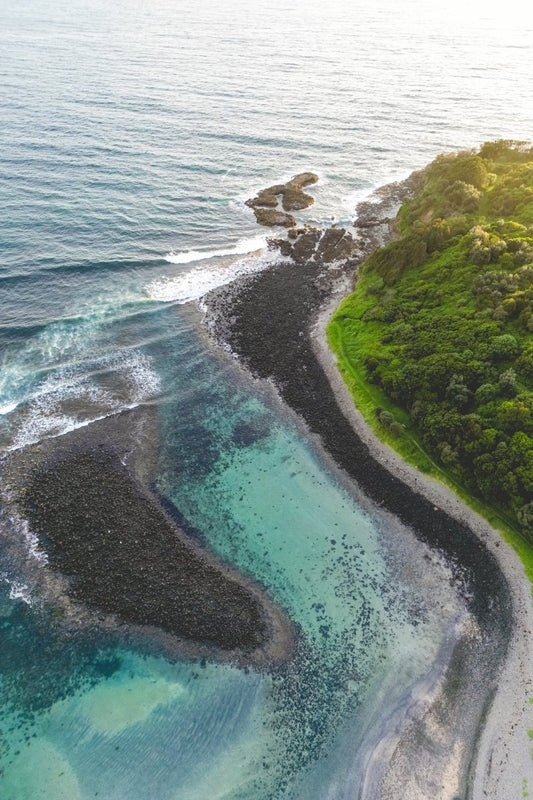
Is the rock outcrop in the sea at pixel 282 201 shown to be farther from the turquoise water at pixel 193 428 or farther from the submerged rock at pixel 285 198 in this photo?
the turquoise water at pixel 193 428

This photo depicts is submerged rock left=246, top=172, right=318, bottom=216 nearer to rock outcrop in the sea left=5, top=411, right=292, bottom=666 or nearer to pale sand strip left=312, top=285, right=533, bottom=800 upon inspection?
pale sand strip left=312, top=285, right=533, bottom=800

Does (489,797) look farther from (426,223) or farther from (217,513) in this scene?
(426,223)

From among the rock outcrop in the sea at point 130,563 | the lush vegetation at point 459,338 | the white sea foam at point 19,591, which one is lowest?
the white sea foam at point 19,591

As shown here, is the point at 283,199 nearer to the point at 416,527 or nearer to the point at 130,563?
the point at 416,527

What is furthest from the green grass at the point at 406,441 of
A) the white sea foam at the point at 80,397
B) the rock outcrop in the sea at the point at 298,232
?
the white sea foam at the point at 80,397

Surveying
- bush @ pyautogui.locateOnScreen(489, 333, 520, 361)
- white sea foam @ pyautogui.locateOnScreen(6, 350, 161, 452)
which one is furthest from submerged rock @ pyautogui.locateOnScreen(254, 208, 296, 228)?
bush @ pyautogui.locateOnScreen(489, 333, 520, 361)

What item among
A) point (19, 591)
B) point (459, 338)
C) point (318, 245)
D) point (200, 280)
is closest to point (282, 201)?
point (318, 245)

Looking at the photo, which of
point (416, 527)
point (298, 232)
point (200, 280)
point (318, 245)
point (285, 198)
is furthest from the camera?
point (285, 198)
